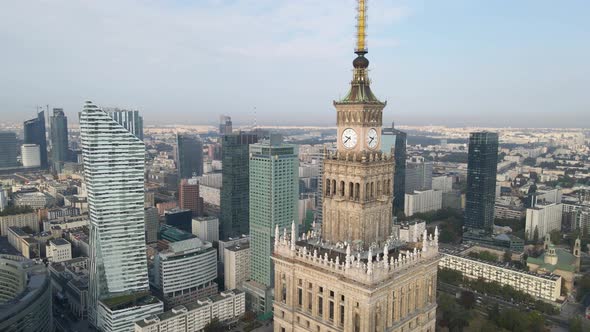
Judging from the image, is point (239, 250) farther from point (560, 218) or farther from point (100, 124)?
point (560, 218)

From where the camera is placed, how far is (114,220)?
73.4 m

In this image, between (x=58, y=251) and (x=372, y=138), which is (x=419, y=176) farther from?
(x=372, y=138)

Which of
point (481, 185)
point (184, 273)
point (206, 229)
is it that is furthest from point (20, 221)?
point (481, 185)

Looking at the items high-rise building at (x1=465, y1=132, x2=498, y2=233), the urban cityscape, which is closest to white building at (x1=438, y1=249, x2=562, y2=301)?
the urban cityscape

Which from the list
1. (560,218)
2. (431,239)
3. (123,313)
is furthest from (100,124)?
(560,218)

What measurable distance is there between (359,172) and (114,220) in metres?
59.6

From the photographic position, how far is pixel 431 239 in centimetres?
2888

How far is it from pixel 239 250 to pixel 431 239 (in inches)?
2696

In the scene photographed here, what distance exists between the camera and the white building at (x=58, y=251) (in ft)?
346

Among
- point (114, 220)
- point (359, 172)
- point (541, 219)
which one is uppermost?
point (359, 172)

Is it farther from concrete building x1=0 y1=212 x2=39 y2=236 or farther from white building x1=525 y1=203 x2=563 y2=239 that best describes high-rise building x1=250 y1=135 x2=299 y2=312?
concrete building x1=0 y1=212 x2=39 y2=236

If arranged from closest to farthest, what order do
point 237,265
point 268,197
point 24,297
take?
point 24,297 < point 268,197 < point 237,265

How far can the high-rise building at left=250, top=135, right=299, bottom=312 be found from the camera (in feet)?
279

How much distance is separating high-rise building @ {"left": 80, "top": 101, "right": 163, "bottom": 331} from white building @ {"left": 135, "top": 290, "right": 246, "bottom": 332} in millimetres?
5170
